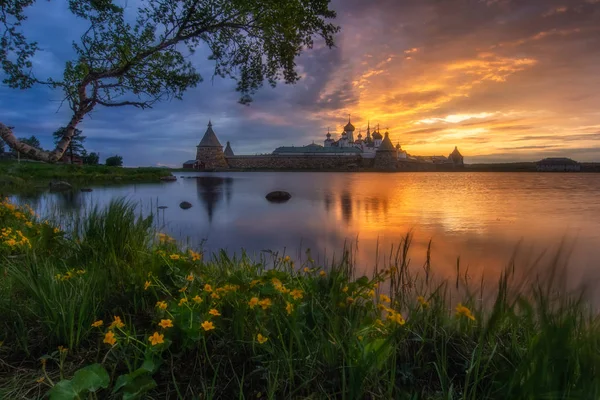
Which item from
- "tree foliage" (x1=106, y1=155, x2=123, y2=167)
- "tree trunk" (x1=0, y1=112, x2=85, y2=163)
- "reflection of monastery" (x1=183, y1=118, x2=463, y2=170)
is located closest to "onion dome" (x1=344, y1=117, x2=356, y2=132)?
"reflection of monastery" (x1=183, y1=118, x2=463, y2=170)

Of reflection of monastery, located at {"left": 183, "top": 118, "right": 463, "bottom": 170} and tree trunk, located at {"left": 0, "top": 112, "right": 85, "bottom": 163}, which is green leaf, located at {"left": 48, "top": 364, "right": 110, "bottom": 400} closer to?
tree trunk, located at {"left": 0, "top": 112, "right": 85, "bottom": 163}

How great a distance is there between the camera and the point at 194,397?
1.45m

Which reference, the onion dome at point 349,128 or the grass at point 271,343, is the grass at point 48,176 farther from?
the onion dome at point 349,128

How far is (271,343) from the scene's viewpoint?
1743 millimetres

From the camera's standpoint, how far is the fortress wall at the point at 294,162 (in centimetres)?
10581

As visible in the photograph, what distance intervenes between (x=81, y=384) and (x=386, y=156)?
361 ft

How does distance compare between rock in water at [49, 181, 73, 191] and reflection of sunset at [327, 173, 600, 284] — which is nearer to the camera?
reflection of sunset at [327, 173, 600, 284]

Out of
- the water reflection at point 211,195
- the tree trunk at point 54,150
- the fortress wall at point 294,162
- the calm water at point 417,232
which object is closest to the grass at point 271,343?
the tree trunk at point 54,150

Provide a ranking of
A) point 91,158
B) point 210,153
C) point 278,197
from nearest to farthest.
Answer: point 278,197, point 91,158, point 210,153

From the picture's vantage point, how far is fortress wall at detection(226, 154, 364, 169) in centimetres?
10581

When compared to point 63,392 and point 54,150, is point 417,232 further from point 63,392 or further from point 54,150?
point 63,392

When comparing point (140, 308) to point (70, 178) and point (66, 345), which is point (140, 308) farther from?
point (70, 178)

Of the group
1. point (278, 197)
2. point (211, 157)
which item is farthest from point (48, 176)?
point (211, 157)

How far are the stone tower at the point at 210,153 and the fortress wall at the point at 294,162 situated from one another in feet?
12.7
